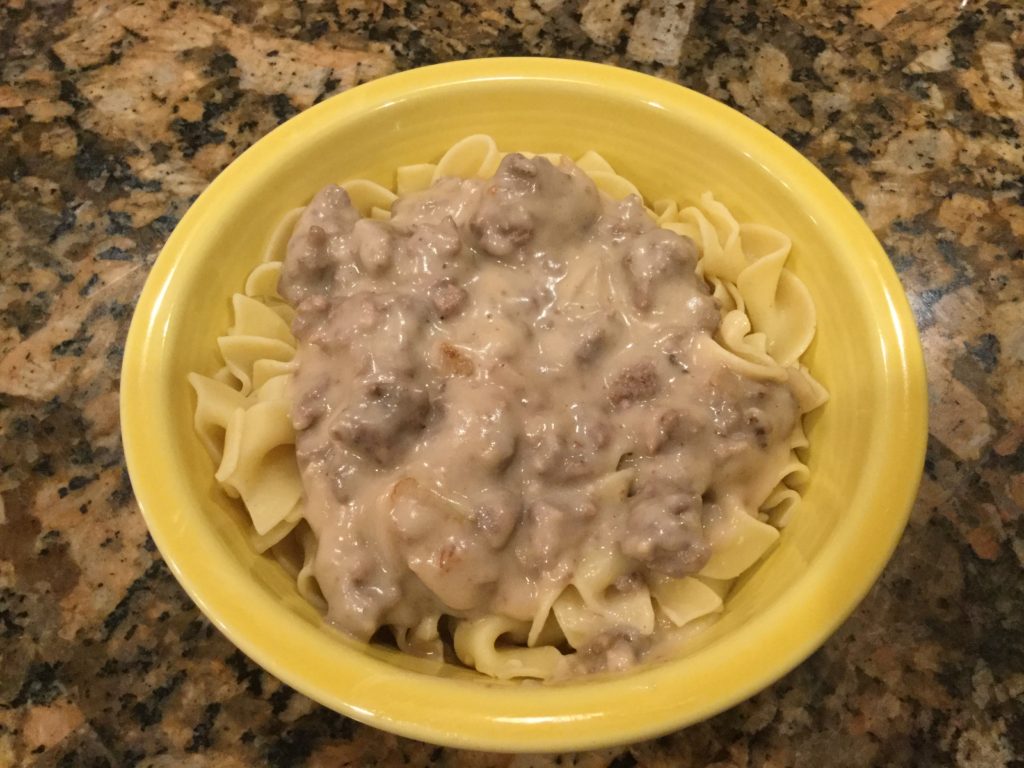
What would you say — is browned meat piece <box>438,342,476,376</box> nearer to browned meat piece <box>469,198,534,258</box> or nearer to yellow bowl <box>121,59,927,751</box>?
browned meat piece <box>469,198,534,258</box>

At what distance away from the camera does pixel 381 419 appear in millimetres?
2205

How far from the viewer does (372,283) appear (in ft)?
8.50

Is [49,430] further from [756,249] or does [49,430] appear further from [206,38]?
[756,249]

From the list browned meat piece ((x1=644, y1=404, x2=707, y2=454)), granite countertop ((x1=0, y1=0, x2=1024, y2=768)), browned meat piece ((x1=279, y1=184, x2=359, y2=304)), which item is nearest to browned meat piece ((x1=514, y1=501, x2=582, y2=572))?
browned meat piece ((x1=644, y1=404, x2=707, y2=454))

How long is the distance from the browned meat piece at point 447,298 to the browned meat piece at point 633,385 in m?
0.49

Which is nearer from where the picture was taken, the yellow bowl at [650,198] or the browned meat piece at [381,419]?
the yellow bowl at [650,198]

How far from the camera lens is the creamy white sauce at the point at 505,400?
2.20 meters

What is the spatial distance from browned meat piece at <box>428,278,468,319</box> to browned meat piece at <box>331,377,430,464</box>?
28 cm

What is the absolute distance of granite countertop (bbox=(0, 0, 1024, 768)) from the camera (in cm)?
230

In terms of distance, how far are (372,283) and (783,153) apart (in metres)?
1.32

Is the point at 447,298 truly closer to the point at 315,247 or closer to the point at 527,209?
the point at 527,209

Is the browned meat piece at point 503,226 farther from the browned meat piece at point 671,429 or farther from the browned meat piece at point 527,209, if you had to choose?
the browned meat piece at point 671,429

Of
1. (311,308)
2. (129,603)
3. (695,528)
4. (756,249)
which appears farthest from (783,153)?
(129,603)

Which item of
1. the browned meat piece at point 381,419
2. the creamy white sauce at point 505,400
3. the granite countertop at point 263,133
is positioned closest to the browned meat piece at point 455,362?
the creamy white sauce at point 505,400
